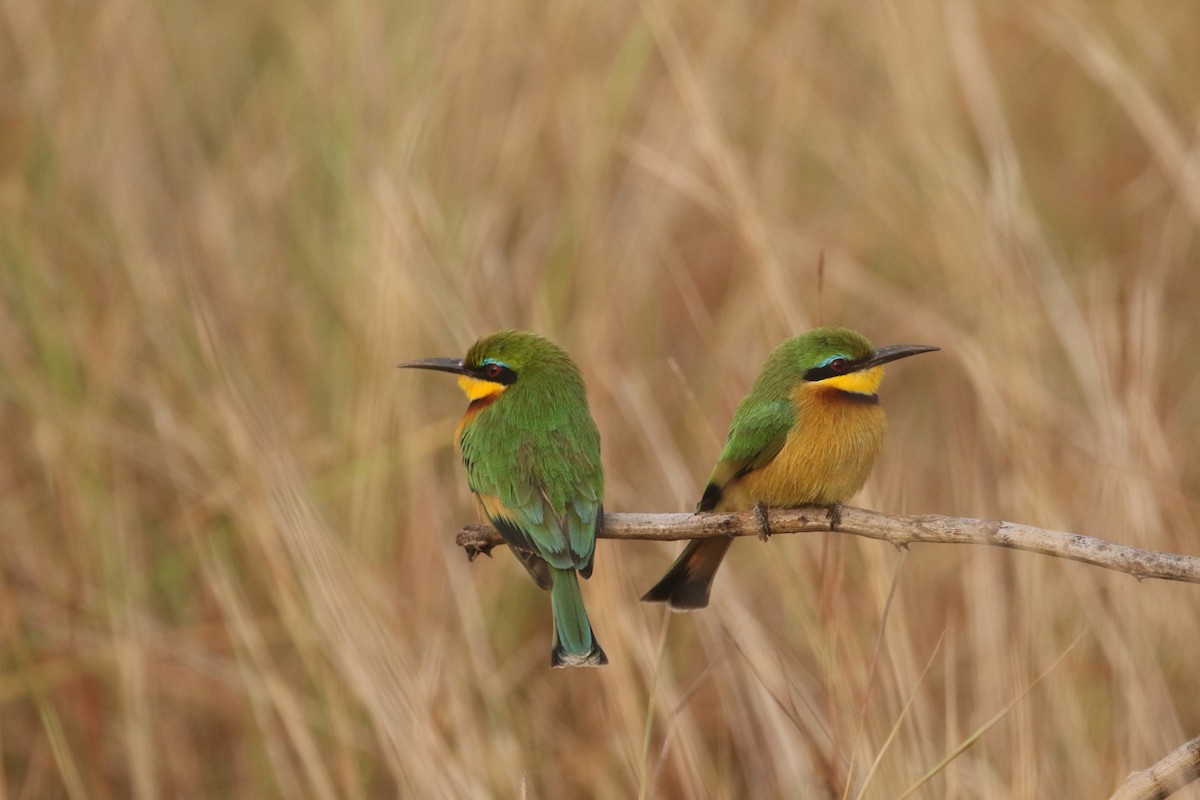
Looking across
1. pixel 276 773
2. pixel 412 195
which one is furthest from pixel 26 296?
pixel 276 773

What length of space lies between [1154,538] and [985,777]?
2.48 ft

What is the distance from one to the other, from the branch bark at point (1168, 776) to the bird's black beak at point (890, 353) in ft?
2.36

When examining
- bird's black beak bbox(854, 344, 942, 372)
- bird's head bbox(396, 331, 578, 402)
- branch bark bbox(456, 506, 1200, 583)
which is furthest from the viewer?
bird's head bbox(396, 331, 578, 402)

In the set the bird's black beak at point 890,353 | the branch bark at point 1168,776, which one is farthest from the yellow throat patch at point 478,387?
the branch bark at point 1168,776

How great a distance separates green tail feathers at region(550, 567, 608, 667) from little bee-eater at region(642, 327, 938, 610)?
10.7 inches

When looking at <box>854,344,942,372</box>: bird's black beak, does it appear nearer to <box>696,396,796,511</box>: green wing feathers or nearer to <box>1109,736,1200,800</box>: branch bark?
<box>696,396,796,511</box>: green wing feathers

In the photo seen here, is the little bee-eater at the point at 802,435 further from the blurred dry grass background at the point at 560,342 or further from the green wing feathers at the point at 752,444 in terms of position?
the blurred dry grass background at the point at 560,342

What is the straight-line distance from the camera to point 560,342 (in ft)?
14.1

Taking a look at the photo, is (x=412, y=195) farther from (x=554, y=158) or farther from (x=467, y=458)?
(x=467, y=458)

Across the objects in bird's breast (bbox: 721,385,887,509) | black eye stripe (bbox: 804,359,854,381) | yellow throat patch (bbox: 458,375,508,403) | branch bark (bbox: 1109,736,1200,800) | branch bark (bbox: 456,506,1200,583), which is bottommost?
branch bark (bbox: 1109,736,1200,800)

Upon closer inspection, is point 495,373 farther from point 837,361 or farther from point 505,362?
point 837,361

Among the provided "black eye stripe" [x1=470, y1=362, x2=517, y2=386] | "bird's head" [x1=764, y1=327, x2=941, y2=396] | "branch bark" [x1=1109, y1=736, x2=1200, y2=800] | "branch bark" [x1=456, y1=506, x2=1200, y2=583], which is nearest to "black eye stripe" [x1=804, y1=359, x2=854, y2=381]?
"bird's head" [x1=764, y1=327, x2=941, y2=396]

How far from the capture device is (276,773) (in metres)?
3.56

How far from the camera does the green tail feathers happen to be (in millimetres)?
2246
